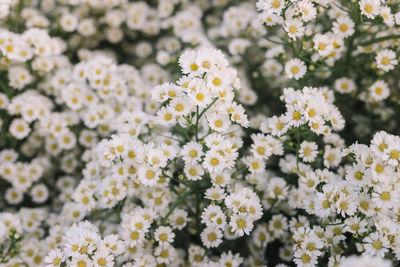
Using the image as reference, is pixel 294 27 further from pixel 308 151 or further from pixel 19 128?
pixel 19 128

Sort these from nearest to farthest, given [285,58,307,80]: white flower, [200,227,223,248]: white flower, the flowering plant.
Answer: the flowering plant
[200,227,223,248]: white flower
[285,58,307,80]: white flower

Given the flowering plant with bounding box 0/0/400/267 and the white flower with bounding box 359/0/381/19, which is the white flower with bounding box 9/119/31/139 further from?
the white flower with bounding box 359/0/381/19

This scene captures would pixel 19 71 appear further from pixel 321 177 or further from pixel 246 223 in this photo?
pixel 321 177

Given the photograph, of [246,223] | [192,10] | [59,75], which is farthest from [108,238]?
[192,10]

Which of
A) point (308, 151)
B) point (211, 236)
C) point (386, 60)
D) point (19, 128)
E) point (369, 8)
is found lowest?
point (19, 128)

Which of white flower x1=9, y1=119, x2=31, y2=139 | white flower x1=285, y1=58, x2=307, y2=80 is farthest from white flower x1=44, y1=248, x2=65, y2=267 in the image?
white flower x1=285, y1=58, x2=307, y2=80

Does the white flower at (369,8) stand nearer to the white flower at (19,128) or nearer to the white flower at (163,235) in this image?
the white flower at (163,235)

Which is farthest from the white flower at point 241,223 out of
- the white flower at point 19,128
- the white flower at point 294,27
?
the white flower at point 19,128

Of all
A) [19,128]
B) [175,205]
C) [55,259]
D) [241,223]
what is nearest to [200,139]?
[175,205]
